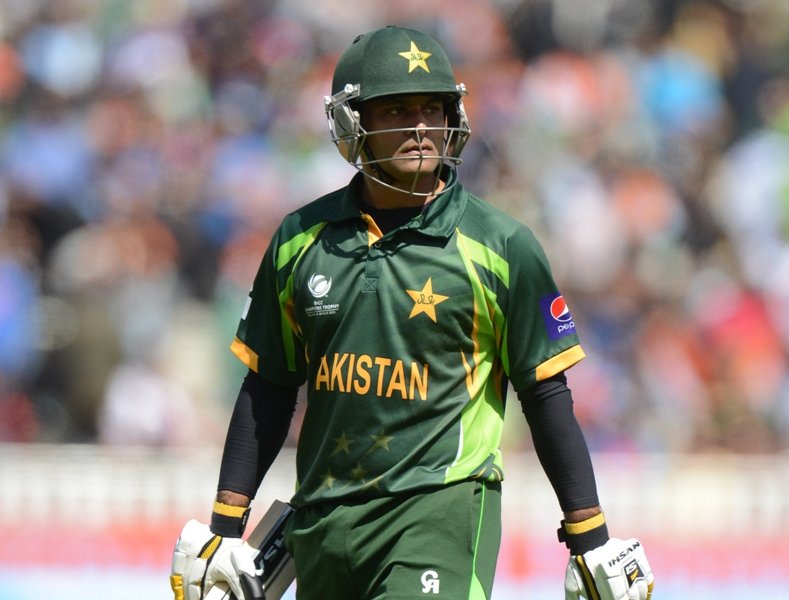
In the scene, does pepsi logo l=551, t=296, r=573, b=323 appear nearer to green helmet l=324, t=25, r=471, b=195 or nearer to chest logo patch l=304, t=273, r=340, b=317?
green helmet l=324, t=25, r=471, b=195

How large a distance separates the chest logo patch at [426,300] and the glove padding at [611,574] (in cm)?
71

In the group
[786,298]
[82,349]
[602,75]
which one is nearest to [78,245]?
[82,349]

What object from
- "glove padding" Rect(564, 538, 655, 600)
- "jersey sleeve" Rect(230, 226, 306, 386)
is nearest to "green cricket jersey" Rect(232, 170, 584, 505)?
"jersey sleeve" Rect(230, 226, 306, 386)

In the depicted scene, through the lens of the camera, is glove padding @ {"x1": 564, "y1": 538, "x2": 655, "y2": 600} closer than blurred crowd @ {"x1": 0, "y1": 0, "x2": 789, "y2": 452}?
Yes

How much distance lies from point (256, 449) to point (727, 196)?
641cm

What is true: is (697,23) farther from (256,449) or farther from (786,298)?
(256,449)

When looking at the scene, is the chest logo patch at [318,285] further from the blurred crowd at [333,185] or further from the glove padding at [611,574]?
the blurred crowd at [333,185]

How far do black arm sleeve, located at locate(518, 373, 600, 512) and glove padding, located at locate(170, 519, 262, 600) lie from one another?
83 cm

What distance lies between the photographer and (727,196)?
1001 centimetres

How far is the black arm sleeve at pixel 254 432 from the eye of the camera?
4.18 m

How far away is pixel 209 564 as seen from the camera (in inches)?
162

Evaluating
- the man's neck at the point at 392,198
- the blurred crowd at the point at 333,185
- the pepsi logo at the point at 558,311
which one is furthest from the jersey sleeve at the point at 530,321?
the blurred crowd at the point at 333,185

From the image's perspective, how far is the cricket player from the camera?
3875 mm

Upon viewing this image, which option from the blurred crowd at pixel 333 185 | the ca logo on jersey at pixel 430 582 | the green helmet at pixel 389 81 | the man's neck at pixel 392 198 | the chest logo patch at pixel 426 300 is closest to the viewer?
the ca logo on jersey at pixel 430 582
